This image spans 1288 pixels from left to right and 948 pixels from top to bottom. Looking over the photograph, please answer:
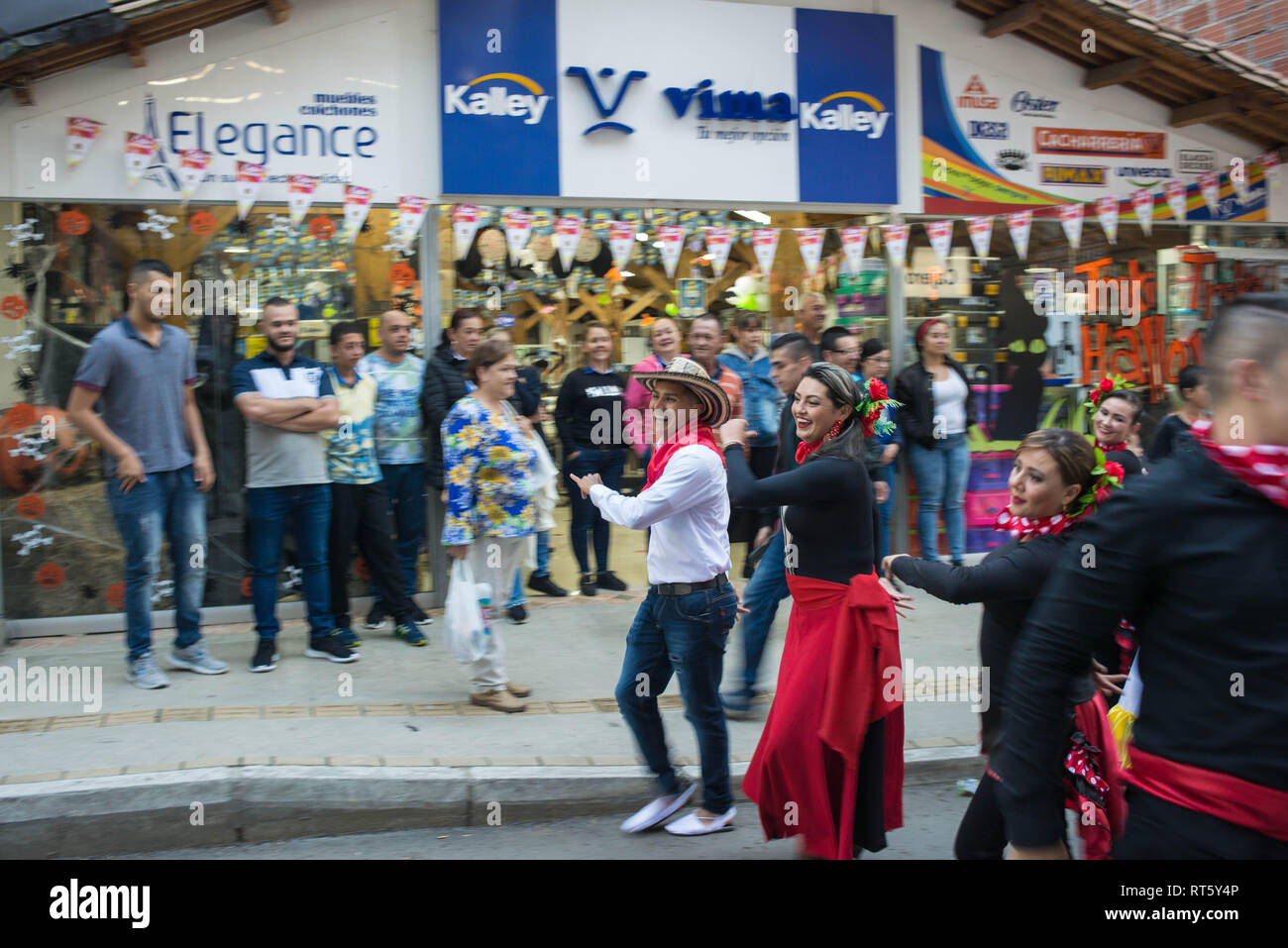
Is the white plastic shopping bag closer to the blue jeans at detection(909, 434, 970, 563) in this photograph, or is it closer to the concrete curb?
the concrete curb

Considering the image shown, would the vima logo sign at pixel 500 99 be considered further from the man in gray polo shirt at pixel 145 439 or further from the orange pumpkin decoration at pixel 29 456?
the orange pumpkin decoration at pixel 29 456

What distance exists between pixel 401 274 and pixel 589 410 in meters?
1.71

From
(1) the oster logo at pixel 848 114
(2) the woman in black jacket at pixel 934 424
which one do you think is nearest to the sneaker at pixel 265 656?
(2) the woman in black jacket at pixel 934 424

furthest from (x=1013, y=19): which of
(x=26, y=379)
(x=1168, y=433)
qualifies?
(x=26, y=379)

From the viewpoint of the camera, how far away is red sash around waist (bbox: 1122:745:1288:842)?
6.47 ft

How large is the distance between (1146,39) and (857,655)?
760cm

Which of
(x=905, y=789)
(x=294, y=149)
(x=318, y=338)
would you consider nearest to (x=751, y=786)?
(x=905, y=789)

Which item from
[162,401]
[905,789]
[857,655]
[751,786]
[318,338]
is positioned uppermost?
[318,338]

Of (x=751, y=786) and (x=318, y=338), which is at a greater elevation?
(x=318, y=338)

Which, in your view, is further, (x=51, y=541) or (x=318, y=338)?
(x=318, y=338)

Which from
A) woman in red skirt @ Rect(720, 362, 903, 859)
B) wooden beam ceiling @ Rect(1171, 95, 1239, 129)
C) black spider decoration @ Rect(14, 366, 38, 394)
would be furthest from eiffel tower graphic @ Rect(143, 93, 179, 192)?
wooden beam ceiling @ Rect(1171, 95, 1239, 129)

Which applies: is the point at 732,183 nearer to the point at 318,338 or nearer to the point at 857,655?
the point at 318,338

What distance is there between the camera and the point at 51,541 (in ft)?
24.2
